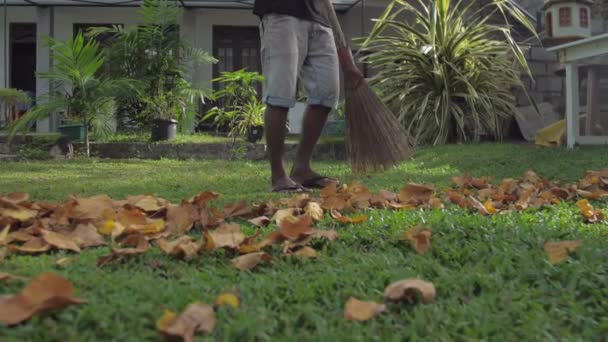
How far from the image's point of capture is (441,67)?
23.6 feet

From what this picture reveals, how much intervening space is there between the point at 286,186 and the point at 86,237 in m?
1.34

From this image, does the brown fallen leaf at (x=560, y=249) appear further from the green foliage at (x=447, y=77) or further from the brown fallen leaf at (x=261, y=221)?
the green foliage at (x=447, y=77)

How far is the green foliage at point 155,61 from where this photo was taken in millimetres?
8016

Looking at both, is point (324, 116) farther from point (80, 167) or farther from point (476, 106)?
point (476, 106)

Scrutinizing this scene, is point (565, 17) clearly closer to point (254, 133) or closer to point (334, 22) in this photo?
point (254, 133)

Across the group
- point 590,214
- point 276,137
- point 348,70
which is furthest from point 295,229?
point 348,70

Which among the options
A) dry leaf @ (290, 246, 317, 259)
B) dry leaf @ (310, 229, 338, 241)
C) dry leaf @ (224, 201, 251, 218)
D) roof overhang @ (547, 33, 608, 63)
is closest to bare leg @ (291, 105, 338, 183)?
dry leaf @ (224, 201, 251, 218)

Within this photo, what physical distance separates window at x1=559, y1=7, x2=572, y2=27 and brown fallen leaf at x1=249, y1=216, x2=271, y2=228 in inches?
250

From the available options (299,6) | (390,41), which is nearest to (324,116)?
(299,6)

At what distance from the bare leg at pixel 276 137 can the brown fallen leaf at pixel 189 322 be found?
1.93 m

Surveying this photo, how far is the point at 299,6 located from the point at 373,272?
1.91 metres

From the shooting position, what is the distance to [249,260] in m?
1.67

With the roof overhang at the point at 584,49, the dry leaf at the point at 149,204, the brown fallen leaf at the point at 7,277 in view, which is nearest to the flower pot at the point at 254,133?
the roof overhang at the point at 584,49

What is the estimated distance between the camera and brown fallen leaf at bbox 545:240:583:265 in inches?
68.7
